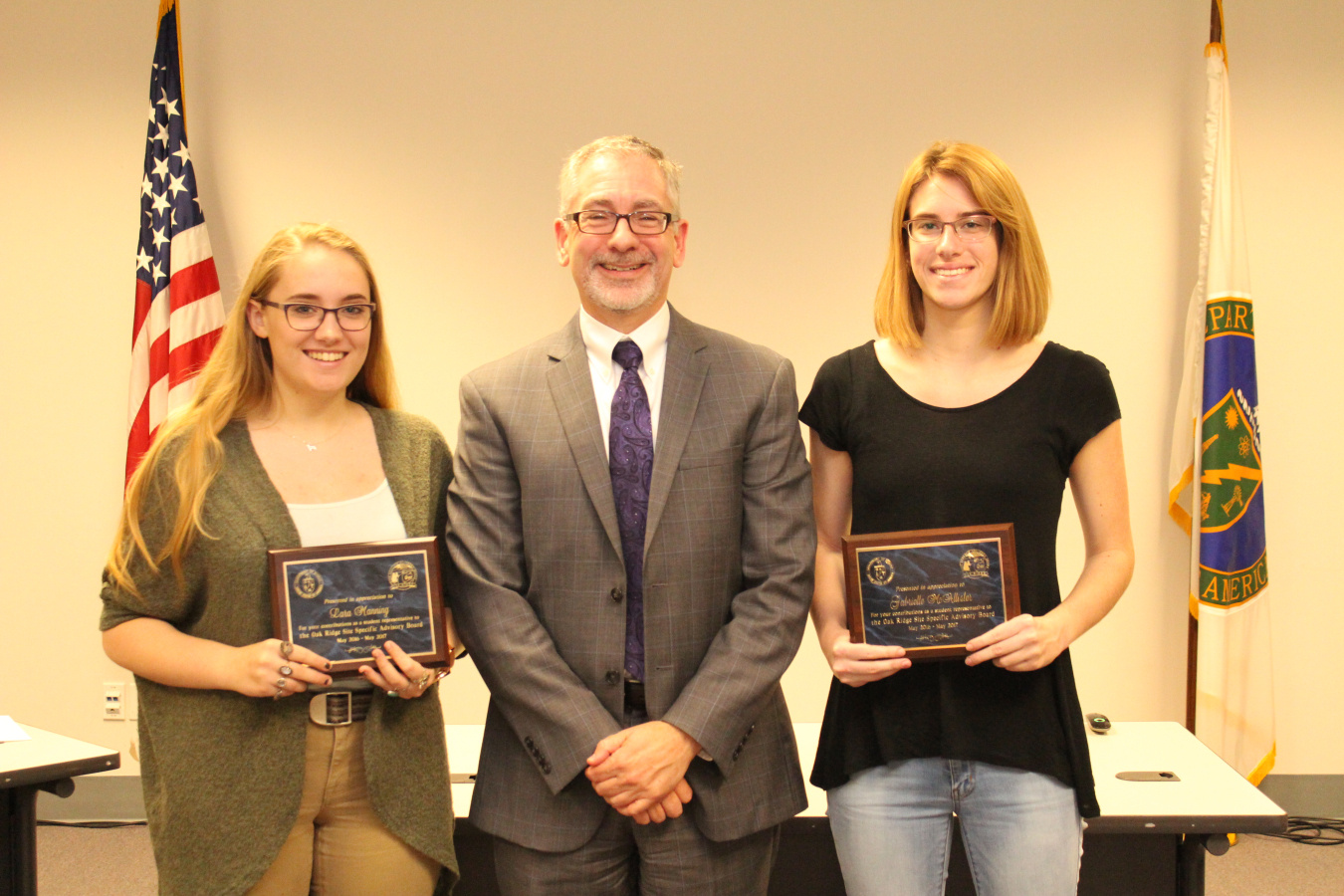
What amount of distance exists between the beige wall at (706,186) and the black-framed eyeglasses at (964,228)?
7.97 ft

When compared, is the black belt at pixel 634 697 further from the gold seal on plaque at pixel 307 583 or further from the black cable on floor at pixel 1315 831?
the black cable on floor at pixel 1315 831

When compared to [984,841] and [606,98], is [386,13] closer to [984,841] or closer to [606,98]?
[606,98]

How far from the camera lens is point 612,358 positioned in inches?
77.7

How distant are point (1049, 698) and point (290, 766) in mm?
1344

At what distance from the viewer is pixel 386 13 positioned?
4.27 meters

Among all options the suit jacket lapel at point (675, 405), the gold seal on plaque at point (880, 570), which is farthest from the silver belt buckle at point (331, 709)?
the gold seal on plaque at point (880, 570)

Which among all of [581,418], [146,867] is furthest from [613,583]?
[146,867]

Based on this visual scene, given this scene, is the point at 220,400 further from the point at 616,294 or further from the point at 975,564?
the point at 975,564

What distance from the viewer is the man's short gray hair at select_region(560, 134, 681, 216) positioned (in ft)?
6.36

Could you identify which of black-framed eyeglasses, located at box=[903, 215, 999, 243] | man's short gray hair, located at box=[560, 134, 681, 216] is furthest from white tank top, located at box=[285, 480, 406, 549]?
black-framed eyeglasses, located at box=[903, 215, 999, 243]

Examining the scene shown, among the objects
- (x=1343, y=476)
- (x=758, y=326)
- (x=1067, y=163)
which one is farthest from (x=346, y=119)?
(x=1343, y=476)

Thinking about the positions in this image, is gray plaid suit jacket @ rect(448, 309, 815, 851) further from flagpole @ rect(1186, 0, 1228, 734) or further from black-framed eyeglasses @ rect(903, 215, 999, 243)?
flagpole @ rect(1186, 0, 1228, 734)

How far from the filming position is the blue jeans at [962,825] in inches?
68.6

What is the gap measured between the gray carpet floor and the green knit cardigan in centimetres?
232
